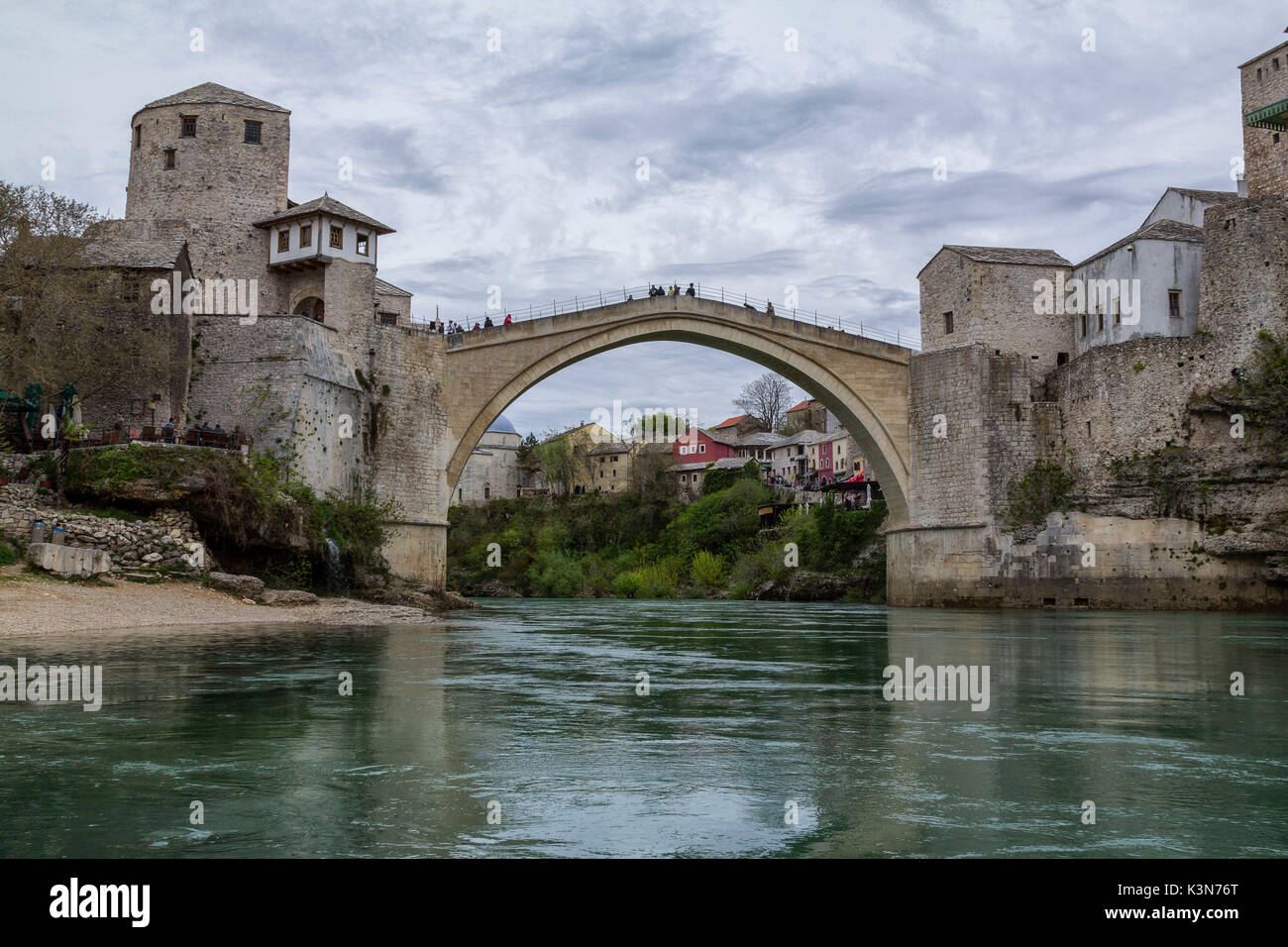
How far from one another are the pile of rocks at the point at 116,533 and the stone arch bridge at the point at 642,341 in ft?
32.9

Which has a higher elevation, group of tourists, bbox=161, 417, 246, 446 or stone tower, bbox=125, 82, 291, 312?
stone tower, bbox=125, 82, 291, 312

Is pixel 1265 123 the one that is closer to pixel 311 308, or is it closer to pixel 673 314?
pixel 673 314

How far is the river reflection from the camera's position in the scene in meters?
5.04

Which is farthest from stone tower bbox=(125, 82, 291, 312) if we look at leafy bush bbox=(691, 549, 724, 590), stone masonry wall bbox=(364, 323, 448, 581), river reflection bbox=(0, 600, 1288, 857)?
leafy bush bbox=(691, 549, 724, 590)

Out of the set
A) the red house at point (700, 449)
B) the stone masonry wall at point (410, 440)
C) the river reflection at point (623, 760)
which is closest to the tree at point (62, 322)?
the stone masonry wall at point (410, 440)

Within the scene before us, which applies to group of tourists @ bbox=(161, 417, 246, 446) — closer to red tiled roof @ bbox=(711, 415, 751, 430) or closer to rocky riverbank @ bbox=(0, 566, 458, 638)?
rocky riverbank @ bbox=(0, 566, 458, 638)

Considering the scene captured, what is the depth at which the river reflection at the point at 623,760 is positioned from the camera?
16.5 ft

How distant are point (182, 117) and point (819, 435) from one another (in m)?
46.1

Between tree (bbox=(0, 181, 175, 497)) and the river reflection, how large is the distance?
11.0 meters

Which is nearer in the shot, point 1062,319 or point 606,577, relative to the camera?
point 1062,319

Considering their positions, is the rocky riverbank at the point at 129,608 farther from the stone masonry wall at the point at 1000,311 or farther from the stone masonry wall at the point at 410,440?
the stone masonry wall at the point at 1000,311
